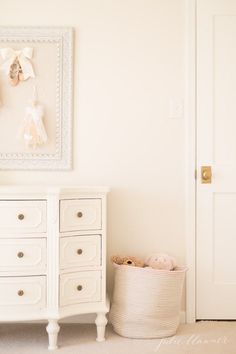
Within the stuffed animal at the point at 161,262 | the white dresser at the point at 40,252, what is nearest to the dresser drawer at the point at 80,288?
the white dresser at the point at 40,252

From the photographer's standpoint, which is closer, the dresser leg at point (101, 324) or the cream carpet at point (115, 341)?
the cream carpet at point (115, 341)

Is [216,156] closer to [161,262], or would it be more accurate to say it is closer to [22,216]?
[161,262]

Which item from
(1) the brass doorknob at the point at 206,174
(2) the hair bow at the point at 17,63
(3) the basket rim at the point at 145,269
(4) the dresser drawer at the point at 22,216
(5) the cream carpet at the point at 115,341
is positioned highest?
(2) the hair bow at the point at 17,63

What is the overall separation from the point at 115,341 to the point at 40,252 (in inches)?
27.6

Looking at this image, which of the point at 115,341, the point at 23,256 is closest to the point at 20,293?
the point at 23,256

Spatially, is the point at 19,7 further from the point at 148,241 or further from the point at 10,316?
the point at 10,316

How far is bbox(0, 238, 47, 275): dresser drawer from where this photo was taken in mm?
2166

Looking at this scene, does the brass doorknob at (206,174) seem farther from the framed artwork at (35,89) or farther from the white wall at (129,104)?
the framed artwork at (35,89)

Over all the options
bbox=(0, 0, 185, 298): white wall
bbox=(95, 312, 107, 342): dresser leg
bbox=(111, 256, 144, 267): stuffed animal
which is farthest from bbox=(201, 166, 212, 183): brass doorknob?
bbox=(95, 312, 107, 342): dresser leg

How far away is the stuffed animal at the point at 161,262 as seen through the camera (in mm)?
2494

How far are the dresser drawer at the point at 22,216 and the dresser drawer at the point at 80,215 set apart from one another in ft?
0.36

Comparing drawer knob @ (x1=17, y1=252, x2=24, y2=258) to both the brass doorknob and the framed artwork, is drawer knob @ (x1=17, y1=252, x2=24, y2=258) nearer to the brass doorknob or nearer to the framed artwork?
the framed artwork

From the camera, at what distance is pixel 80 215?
2270 millimetres

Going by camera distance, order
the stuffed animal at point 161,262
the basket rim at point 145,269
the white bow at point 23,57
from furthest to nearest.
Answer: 1. the white bow at point 23,57
2. the stuffed animal at point 161,262
3. the basket rim at point 145,269
